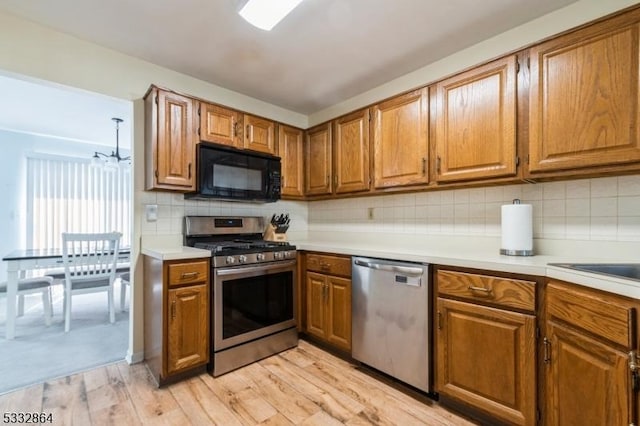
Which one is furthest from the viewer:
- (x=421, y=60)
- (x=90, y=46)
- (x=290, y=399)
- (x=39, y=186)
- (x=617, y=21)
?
(x=39, y=186)

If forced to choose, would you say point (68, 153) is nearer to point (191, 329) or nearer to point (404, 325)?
point (191, 329)

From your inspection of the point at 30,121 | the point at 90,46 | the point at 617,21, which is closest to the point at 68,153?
the point at 30,121

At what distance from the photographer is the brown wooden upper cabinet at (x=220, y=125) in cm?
237

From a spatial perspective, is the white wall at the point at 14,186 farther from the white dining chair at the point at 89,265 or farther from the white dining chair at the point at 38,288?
the white dining chair at the point at 89,265

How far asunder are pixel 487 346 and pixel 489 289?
0.30 metres

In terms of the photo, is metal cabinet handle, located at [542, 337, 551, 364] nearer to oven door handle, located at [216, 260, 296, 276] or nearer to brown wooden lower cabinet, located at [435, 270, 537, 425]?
brown wooden lower cabinet, located at [435, 270, 537, 425]

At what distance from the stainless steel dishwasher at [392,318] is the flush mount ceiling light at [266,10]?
1.58m

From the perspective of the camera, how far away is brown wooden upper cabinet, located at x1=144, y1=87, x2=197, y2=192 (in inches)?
84.3

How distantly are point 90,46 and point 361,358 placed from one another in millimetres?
2976

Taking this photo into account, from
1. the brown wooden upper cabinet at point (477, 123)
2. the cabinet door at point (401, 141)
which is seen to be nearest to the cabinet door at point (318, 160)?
the cabinet door at point (401, 141)

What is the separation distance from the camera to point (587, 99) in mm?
1462

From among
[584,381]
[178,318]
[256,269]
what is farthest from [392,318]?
[178,318]

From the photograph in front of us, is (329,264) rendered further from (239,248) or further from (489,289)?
(489,289)

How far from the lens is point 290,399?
5.89ft
